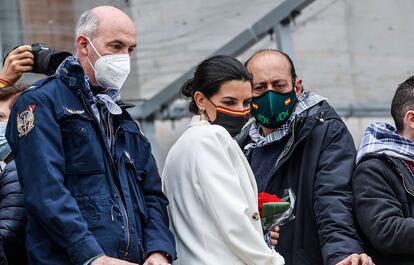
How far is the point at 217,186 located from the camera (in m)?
4.33

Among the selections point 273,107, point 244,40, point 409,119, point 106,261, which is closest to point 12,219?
point 106,261

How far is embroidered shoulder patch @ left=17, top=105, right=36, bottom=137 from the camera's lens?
13.6ft

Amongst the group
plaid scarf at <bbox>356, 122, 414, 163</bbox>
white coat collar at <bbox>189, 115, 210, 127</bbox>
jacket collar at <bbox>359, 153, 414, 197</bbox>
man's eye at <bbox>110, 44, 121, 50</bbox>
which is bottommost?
jacket collar at <bbox>359, 153, 414, 197</bbox>

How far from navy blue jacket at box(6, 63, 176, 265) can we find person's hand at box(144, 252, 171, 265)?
0.02 meters

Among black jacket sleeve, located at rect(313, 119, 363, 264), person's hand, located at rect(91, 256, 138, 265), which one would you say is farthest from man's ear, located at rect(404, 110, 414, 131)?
person's hand, located at rect(91, 256, 138, 265)

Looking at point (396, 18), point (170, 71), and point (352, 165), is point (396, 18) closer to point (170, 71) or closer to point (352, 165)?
point (170, 71)

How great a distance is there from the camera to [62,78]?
14.2ft

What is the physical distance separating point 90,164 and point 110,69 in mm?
404

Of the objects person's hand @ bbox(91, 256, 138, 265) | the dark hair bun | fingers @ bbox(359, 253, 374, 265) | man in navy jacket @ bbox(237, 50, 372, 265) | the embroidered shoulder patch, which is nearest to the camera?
person's hand @ bbox(91, 256, 138, 265)

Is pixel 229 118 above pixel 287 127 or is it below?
above

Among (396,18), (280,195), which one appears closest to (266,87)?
(280,195)

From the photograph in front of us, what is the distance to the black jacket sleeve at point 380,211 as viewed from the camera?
15.5 ft

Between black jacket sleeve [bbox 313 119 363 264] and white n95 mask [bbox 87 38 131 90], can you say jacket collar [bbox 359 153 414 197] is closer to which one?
black jacket sleeve [bbox 313 119 363 264]

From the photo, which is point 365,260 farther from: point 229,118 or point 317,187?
point 229,118
